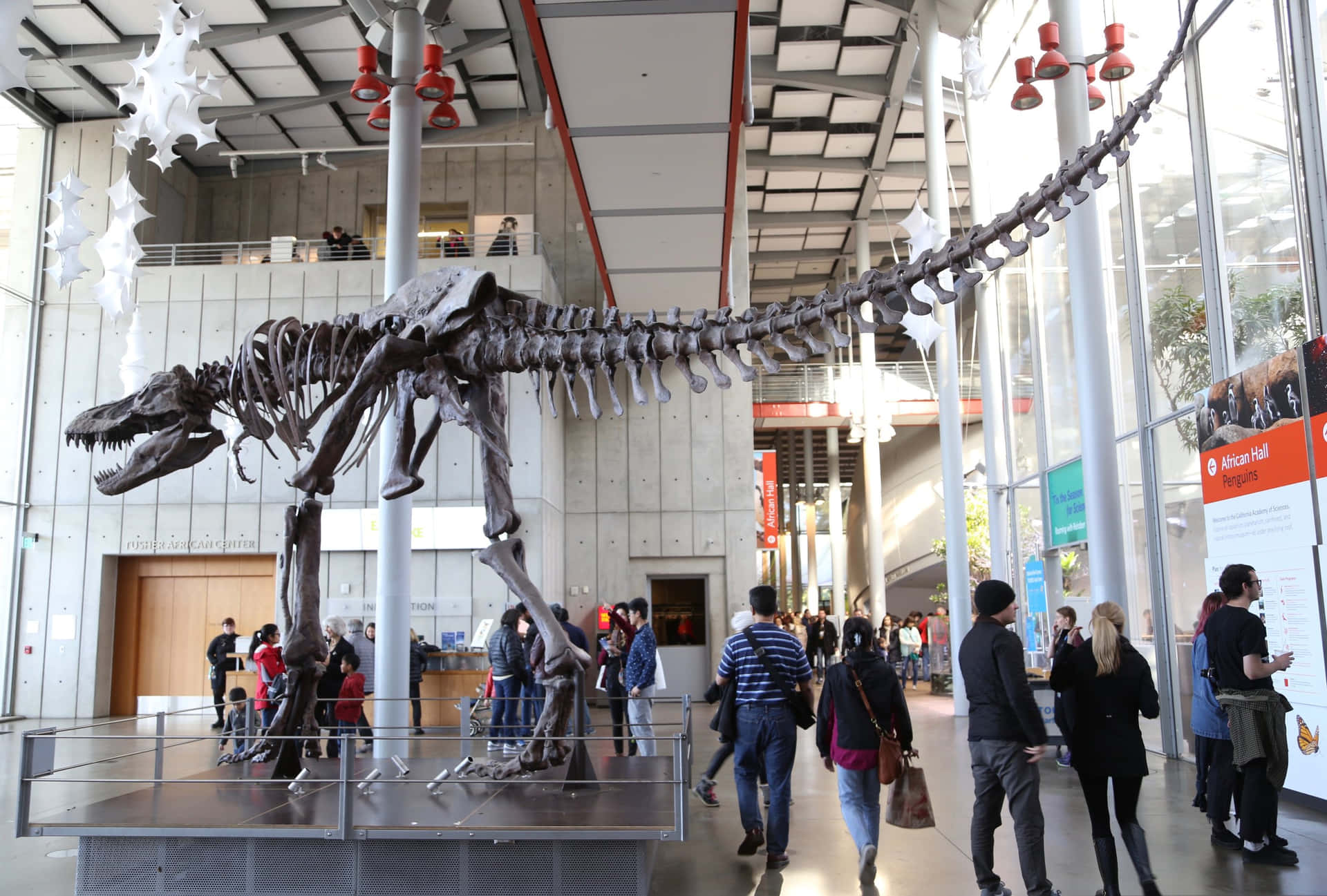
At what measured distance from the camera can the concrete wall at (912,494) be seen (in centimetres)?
2538

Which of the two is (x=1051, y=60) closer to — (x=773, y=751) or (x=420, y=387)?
(x=420, y=387)

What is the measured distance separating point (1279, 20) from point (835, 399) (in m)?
16.9

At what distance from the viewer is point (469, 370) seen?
6.12m

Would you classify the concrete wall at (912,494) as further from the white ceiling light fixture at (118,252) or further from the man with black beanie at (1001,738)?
the man with black beanie at (1001,738)

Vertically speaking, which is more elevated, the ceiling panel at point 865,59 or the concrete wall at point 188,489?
the ceiling panel at point 865,59

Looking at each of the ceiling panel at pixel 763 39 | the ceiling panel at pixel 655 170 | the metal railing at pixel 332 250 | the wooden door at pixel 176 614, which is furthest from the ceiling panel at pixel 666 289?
the wooden door at pixel 176 614

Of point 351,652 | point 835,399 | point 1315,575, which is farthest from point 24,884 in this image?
point 835,399

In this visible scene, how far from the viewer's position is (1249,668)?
5445 mm

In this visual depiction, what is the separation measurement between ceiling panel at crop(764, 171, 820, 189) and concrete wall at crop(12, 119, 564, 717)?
7779 millimetres

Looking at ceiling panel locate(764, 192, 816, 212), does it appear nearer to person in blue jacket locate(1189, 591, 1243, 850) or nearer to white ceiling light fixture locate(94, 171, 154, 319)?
white ceiling light fixture locate(94, 171, 154, 319)

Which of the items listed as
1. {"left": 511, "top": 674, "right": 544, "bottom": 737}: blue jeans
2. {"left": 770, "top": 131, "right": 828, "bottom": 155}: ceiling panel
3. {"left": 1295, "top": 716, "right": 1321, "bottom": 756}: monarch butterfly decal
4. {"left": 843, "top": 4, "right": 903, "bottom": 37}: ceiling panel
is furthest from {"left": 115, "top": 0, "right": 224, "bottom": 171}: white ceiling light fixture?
{"left": 770, "top": 131, "right": 828, "bottom": 155}: ceiling panel

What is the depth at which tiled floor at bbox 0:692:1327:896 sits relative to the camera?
5414 millimetres

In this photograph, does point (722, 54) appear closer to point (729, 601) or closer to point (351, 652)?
point (351, 652)

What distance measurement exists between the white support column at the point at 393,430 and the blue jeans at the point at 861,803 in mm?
4977
